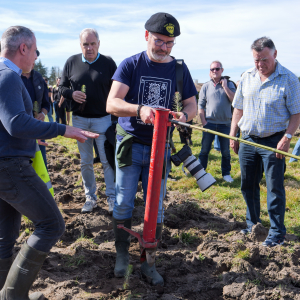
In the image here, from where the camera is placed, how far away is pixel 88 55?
4703 millimetres

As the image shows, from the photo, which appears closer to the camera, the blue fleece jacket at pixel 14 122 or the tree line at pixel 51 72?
the blue fleece jacket at pixel 14 122

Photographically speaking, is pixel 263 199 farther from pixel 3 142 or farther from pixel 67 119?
pixel 67 119

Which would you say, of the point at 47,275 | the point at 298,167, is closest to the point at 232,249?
the point at 47,275

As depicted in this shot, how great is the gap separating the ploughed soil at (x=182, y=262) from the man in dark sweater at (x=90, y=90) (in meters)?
0.83

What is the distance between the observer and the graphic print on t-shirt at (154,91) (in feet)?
9.85

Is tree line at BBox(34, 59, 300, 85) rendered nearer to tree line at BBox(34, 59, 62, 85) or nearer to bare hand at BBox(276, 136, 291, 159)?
tree line at BBox(34, 59, 62, 85)

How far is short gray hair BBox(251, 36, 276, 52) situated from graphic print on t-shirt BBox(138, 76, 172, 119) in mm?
1349

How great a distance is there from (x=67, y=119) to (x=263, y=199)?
10.6 m

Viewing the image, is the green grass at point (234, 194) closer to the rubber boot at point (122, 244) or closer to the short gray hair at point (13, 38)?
the rubber boot at point (122, 244)

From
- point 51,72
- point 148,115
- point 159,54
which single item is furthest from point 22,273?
point 51,72

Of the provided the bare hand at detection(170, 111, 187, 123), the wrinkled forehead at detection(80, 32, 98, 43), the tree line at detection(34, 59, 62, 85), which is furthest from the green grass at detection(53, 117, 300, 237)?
the tree line at detection(34, 59, 62, 85)

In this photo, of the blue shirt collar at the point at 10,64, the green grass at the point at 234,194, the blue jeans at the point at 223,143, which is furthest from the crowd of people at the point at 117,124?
the blue jeans at the point at 223,143

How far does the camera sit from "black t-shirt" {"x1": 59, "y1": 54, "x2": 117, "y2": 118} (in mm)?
4730

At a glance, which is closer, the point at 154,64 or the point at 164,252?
the point at 154,64
